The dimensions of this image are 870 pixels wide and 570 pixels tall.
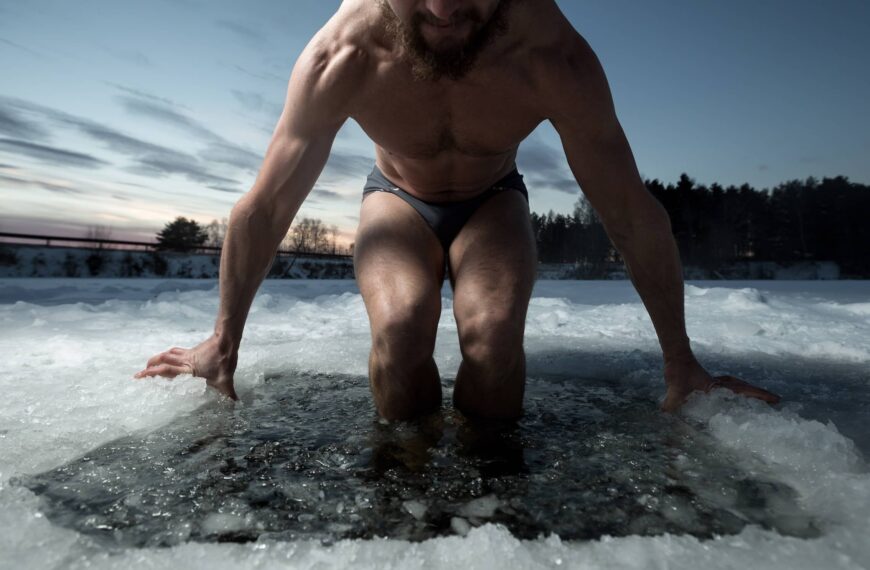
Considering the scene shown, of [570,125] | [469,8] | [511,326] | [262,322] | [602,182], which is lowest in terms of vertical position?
[262,322]

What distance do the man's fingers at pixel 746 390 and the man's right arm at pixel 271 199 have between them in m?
1.62

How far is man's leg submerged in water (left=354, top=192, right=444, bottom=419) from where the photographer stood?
1.78m

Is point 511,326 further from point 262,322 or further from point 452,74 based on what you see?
point 262,322

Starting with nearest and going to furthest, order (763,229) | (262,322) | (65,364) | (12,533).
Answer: (12,533), (65,364), (262,322), (763,229)

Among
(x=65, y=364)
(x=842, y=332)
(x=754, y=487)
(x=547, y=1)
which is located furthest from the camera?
(x=842, y=332)

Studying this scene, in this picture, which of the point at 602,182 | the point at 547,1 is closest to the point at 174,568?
the point at 602,182

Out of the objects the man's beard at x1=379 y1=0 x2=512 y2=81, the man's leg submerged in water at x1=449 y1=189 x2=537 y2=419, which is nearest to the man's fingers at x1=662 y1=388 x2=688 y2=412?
the man's leg submerged in water at x1=449 y1=189 x2=537 y2=419

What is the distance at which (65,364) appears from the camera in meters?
2.43

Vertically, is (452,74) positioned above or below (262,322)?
above

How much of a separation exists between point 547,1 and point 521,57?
26 centimetres

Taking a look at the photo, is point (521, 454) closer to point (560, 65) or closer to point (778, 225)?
point (560, 65)

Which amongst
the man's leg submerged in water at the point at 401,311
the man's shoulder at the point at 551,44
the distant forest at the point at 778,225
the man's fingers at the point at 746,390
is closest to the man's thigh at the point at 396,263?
the man's leg submerged in water at the point at 401,311

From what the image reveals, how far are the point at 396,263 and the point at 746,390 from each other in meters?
1.27

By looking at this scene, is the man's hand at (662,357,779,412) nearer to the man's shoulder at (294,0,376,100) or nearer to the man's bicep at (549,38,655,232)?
the man's bicep at (549,38,655,232)
